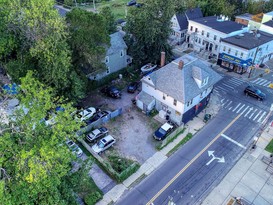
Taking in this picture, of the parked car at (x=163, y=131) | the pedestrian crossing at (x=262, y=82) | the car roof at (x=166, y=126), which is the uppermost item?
the car roof at (x=166, y=126)

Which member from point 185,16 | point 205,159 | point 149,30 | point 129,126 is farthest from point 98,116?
point 185,16

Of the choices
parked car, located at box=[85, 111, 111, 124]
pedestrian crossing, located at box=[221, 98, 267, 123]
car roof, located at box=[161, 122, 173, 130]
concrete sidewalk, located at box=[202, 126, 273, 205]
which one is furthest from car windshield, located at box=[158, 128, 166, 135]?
pedestrian crossing, located at box=[221, 98, 267, 123]

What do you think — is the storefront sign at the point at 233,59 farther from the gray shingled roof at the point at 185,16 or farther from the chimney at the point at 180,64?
the chimney at the point at 180,64

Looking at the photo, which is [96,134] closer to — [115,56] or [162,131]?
[162,131]

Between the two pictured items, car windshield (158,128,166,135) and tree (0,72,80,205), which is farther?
car windshield (158,128,166,135)

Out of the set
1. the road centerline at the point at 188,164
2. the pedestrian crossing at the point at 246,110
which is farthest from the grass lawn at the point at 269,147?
the road centerline at the point at 188,164

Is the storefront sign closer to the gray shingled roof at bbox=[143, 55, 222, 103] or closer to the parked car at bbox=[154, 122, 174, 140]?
the gray shingled roof at bbox=[143, 55, 222, 103]

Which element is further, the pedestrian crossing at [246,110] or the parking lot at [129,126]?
the pedestrian crossing at [246,110]
